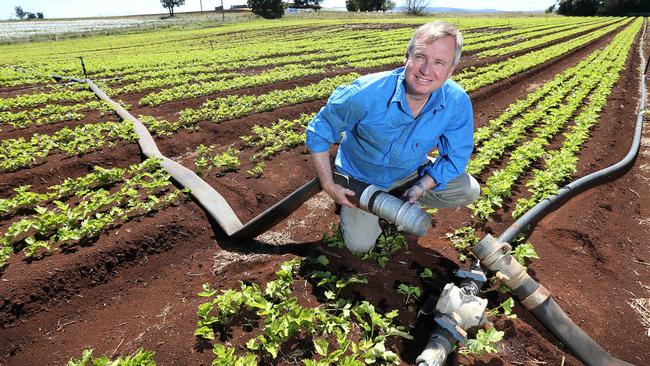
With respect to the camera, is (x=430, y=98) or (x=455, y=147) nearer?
(x=430, y=98)

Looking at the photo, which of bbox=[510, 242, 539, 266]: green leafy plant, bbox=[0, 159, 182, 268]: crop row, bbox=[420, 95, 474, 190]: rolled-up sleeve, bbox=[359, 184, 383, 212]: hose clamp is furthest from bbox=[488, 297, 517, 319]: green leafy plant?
bbox=[0, 159, 182, 268]: crop row

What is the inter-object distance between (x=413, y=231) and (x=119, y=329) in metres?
2.50

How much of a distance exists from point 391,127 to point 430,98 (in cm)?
42

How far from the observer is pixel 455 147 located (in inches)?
132

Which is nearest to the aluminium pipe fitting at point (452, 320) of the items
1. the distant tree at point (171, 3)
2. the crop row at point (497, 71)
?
the crop row at point (497, 71)

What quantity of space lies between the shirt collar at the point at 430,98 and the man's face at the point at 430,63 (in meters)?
0.17

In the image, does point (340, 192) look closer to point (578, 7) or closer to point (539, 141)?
point (539, 141)

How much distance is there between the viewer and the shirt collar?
9.79ft

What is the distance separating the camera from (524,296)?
2922 mm

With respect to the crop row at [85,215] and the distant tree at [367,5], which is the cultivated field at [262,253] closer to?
the crop row at [85,215]

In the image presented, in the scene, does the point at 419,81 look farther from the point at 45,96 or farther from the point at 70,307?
the point at 45,96

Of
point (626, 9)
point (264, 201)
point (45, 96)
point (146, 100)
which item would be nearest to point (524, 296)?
point (264, 201)

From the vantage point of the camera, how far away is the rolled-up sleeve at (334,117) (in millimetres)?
3033

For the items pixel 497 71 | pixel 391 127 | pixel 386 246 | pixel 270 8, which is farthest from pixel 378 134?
pixel 270 8
